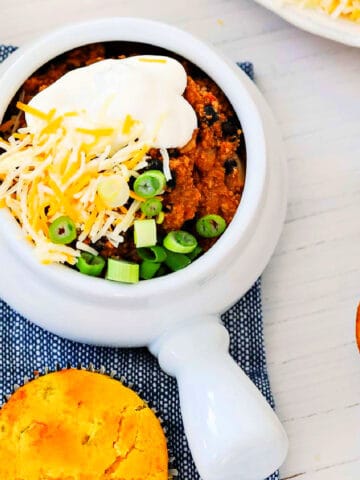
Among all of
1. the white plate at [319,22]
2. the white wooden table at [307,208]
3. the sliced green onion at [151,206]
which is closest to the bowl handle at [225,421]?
the sliced green onion at [151,206]

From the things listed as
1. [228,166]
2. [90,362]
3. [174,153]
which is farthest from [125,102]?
[90,362]

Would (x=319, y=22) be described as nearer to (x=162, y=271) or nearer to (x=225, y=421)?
(x=162, y=271)

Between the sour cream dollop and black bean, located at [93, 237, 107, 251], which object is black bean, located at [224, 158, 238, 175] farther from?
black bean, located at [93, 237, 107, 251]

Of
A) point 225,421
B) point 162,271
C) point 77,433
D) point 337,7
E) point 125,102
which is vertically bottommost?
point 77,433

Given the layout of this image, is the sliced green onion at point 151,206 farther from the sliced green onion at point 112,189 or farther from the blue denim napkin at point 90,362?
the blue denim napkin at point 90,362

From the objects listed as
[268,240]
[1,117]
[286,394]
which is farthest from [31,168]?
[286,394]

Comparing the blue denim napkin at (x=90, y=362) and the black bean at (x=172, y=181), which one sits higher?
the black bean at (x=172, y=181)
